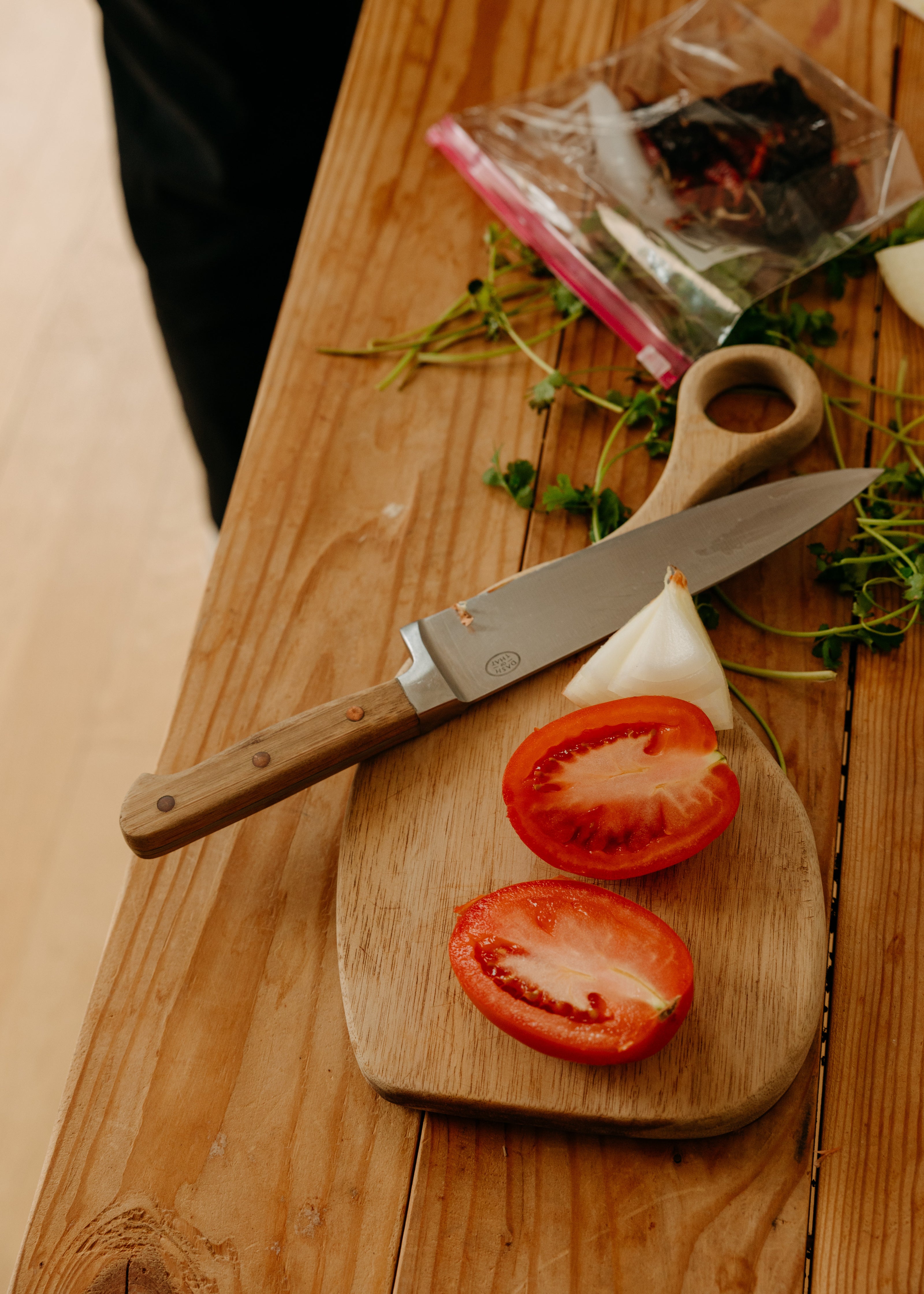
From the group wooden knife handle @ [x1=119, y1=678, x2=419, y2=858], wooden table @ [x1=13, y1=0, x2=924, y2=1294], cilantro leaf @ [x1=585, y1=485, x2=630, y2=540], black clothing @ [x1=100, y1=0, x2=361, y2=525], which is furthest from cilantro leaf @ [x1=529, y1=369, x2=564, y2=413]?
black clothing @ [x1=100, y1=0, x2=361, y2=525]

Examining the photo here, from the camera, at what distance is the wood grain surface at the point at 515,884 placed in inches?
27.6

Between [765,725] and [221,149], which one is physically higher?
[221,149]

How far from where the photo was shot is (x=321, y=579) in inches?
37.8

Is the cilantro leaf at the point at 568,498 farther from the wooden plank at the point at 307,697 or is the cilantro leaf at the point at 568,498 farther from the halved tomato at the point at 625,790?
the halved tomato at the point at 625,790

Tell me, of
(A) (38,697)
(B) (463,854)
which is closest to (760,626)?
(B) (463,854)

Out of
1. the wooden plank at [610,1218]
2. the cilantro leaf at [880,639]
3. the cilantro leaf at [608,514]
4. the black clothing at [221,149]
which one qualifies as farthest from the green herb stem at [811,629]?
the black clothing at [221,149]

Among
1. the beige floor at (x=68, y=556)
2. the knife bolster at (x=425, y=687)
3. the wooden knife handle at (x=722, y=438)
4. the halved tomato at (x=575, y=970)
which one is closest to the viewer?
the halved tomato at (x=575, y=970)

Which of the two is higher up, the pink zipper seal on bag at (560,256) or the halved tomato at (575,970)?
the pink zipper seal on bag at (560,256)

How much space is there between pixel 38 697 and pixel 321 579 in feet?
3.88

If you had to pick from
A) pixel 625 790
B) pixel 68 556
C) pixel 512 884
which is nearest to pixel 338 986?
pixel 512 884

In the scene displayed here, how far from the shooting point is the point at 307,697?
35.5 inches

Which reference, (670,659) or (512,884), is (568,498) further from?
(512,884)

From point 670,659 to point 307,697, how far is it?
333 millimetres

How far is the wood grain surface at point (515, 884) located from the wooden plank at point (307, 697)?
2.1 inches
